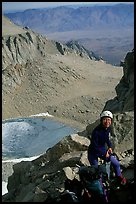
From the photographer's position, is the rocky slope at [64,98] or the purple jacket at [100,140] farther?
the rocky slope at [64,98]

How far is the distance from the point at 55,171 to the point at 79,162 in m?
1.09

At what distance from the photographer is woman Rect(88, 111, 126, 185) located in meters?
9.74

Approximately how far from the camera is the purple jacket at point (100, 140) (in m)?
9.83

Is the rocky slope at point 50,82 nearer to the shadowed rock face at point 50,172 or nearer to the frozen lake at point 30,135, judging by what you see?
the frozen lake at point 30,135

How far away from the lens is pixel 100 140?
9914mm

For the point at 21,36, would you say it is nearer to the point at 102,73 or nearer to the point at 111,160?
the point at 102,73

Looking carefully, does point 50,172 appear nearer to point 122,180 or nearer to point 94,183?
point 122,180

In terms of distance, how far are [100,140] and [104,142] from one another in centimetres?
11

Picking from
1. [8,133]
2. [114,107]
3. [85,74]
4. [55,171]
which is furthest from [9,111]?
[55,171]

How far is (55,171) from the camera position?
44.1ft

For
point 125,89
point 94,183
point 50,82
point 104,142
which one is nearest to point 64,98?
point 50,82

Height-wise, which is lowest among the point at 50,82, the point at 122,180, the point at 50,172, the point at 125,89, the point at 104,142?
the point at 50,172

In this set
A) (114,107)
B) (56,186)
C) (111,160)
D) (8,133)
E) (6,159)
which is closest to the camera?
(111,160)

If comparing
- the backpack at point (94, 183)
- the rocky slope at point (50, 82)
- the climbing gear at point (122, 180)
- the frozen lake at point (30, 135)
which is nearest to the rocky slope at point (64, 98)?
the rocky slope at point (50, 82)
